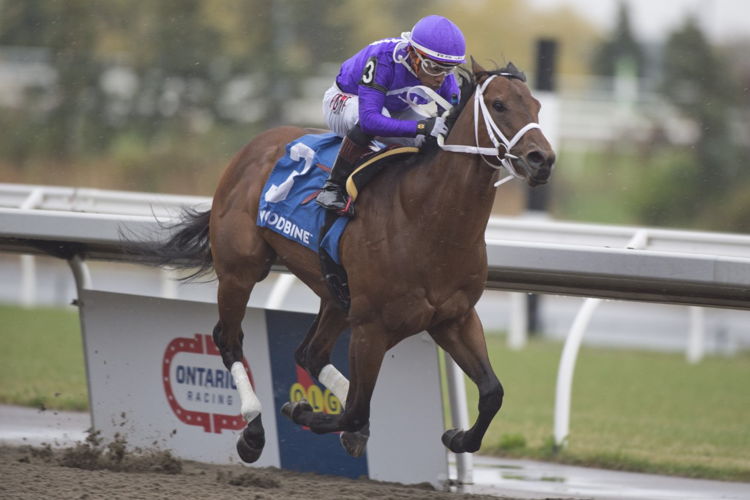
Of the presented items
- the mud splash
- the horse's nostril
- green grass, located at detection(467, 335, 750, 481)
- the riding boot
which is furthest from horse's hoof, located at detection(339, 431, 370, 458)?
green grass, located at detection(467, 335, 750, 481)

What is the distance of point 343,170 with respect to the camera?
4871 millimetres

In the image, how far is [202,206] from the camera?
6.10 meters

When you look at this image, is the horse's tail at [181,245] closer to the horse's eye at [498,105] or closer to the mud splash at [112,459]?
the mud splash at [112,459]

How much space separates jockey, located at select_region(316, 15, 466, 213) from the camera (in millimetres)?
4539

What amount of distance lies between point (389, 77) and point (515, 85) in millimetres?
620

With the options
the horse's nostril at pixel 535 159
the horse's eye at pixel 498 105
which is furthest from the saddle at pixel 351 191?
the horse's nostril at pixel 535 159

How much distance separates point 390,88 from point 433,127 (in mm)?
334

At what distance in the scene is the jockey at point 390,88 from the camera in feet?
14.9

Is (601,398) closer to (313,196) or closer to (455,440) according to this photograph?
(455,440)

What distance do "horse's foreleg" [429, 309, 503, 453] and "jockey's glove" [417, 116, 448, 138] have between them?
28.3 inches

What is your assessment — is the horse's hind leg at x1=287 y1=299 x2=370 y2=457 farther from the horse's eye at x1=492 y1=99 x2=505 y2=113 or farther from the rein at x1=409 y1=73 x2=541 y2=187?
the horse's eye at x1=492 y1=99 x2=505 y2=113

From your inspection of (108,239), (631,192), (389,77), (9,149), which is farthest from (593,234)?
(631,192)

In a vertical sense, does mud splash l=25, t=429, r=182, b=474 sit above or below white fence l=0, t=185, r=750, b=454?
below

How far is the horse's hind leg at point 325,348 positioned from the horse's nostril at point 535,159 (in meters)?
1.43
